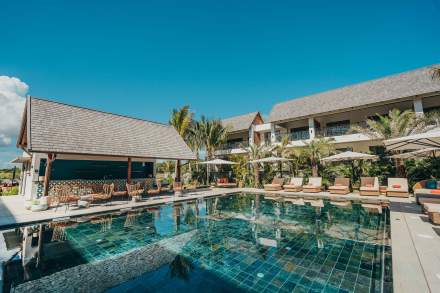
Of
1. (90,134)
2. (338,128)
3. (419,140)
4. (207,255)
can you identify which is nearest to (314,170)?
(338,128)

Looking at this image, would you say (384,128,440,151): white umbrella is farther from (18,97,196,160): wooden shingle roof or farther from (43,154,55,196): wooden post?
(43,154,55,196): wooden post

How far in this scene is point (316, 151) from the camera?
18.0 meters

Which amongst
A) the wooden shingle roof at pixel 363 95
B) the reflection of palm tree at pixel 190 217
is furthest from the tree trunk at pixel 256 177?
the reflection of palm tree at pixel 190 217

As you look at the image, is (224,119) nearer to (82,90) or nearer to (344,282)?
(82,90)

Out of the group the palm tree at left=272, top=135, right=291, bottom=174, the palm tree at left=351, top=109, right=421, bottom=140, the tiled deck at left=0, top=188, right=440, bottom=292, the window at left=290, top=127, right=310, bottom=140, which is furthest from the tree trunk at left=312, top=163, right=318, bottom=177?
the tiled deck at left=0, top=188, right=440, bottom=292

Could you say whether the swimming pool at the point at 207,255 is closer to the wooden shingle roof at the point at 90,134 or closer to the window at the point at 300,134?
the wooden shingle roof at the point at 90,134

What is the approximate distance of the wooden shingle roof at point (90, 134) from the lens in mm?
11820

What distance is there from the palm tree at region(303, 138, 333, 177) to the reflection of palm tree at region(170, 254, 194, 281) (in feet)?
51.8

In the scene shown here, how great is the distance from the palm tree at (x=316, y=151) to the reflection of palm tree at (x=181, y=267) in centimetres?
1578

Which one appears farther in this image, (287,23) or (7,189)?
(7,189)

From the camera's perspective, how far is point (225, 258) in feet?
17.3

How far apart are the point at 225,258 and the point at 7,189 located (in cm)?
2600

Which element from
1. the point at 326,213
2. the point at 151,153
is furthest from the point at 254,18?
the point at 326,213

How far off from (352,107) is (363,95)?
214cm
